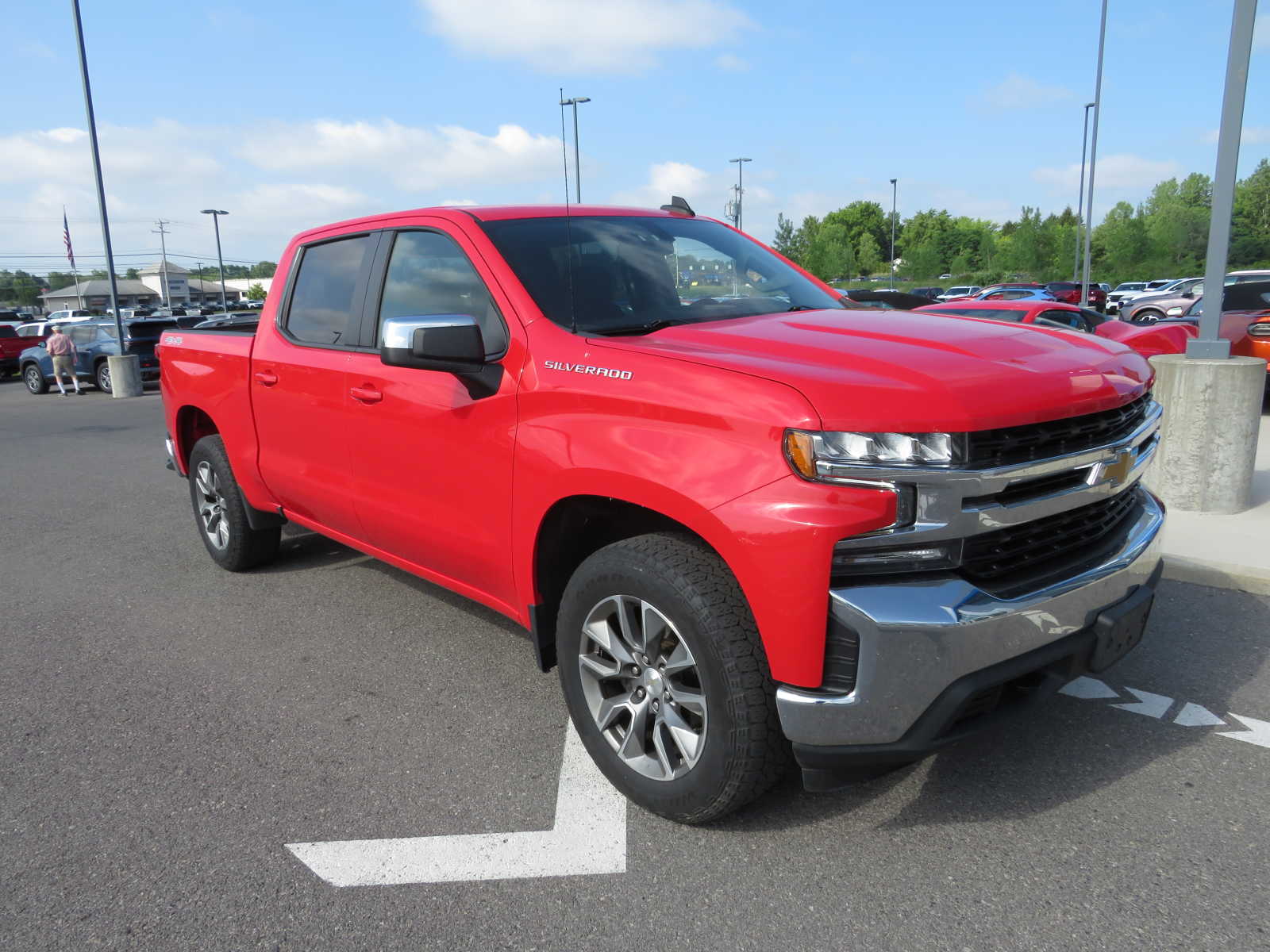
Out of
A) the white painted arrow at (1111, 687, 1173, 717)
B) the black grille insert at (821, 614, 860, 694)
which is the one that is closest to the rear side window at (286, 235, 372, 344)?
the black grille insert at (821, 614, 860, 694)

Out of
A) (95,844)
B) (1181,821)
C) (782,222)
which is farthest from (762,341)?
(782,222)

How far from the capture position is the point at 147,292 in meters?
128

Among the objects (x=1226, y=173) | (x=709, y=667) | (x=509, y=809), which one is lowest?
(x=509, y=809)

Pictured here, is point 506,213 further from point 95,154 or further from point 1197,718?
point 95,154

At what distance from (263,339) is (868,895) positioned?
367cm

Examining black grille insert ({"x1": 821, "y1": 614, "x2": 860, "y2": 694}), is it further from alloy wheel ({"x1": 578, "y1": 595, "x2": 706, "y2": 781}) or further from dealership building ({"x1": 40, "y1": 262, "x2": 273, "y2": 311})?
dealership building ({"x1": 40, "y1": 262, "x2": 273, "y2": 311})

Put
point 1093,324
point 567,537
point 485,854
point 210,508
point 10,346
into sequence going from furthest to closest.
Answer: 1. point 10,346
2. point 1093,324
3. point 210,508
4. point 567,537
5. point 485,854

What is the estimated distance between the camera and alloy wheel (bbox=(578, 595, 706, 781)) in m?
2.68

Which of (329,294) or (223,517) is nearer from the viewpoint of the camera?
(329,294)

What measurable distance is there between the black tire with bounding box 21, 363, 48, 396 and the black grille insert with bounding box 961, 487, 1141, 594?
23929 millimetres

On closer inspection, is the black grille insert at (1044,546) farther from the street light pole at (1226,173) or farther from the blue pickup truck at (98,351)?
the blue pickup truck at (98,351)

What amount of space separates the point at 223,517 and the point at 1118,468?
464cm

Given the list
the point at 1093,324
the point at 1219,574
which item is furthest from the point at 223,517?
the point at 1093,324

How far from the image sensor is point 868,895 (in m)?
2.48
